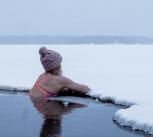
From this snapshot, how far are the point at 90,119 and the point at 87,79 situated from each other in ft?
24.0

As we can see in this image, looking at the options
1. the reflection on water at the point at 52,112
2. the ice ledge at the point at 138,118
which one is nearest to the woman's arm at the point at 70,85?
the reflection on water at the point at 52,112

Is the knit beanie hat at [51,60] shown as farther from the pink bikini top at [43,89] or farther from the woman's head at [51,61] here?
the pink bikini top at [43,89]

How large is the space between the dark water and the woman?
27 cm

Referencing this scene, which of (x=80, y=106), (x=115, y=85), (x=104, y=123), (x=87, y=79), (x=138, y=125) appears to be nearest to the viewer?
(x=138, y=125)

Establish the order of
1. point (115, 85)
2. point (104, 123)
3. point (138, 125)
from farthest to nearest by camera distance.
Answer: point (115, 85) → point (104, 123) → point (138, 125)

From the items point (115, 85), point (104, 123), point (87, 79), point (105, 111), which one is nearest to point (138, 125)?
point (104, 123)

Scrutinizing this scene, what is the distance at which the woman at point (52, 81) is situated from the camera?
8844mm

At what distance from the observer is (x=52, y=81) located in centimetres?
884

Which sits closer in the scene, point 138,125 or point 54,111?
point 138,125

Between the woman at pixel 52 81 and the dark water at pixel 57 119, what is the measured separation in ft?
0.89

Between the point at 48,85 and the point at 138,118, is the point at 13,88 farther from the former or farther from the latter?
the point at 138,118

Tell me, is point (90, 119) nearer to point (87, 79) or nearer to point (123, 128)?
point (123, 128)

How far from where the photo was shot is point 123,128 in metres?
6.23

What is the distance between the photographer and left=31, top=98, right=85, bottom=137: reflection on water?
5.97 m
